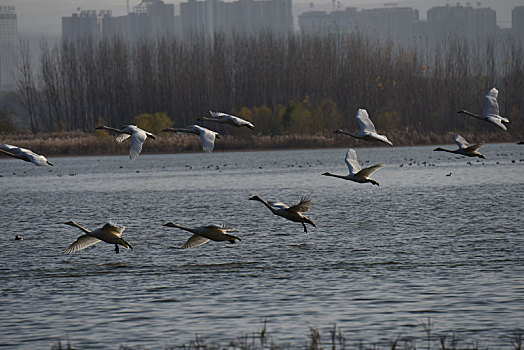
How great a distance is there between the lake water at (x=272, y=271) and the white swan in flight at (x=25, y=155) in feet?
8.18

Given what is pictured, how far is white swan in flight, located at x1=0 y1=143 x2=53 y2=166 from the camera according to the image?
1456 centimetres

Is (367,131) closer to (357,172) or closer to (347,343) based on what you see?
(357,172)

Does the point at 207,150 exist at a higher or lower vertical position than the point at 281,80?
higher

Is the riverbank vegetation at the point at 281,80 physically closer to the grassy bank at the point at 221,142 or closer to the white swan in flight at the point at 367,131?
the grassy bank at the point at 221,142

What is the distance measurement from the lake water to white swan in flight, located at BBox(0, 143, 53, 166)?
249 centimetres

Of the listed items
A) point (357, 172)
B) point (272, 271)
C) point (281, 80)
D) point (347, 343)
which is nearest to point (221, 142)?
point (281, 80)

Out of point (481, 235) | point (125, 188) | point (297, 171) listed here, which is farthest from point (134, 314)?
point (297, 171)

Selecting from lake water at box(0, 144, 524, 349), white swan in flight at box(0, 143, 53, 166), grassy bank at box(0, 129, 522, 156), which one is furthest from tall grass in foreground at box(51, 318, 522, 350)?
grassy bank at box(0, 129, 522, 156)

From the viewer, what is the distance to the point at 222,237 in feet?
48.4

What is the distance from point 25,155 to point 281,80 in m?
75.4

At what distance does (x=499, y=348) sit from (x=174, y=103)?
7831 cm

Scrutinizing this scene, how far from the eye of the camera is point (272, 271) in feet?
60.1

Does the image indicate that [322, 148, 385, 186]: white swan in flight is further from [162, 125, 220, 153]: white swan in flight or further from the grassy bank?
the grassy bank

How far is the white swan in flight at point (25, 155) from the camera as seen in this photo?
47.8 ft
